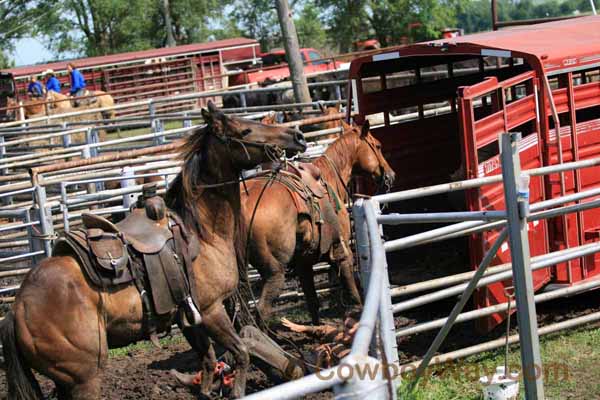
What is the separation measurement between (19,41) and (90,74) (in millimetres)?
19531

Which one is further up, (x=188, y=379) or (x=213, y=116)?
(x=213, y=116)

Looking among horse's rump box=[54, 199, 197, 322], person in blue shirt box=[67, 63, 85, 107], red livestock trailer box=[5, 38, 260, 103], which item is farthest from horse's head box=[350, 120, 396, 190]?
red livestock trailer box=[5, 38, 260, 103]

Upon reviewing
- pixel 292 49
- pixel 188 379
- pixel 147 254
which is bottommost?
pixel 188 379

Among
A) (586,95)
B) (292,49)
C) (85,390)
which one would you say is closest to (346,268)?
(586,95)

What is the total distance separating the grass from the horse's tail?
2202mm

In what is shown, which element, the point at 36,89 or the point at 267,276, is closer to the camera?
the point at 267,276

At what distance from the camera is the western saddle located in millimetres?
5508

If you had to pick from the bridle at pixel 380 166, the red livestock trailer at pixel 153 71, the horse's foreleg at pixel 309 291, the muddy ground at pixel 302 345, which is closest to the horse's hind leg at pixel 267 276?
the muddy ground at pixel 302 345

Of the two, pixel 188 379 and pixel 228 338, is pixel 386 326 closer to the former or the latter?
pixel 228 338

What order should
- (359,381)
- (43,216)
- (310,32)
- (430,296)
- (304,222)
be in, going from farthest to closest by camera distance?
(310,32) < (43,216) < (304,222) < (430,296) < (359,381)

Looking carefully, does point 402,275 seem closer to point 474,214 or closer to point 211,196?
point 211,196

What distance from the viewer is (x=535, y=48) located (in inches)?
305

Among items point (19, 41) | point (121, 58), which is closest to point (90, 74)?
point (121, 58)

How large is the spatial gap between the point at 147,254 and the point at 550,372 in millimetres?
2930
